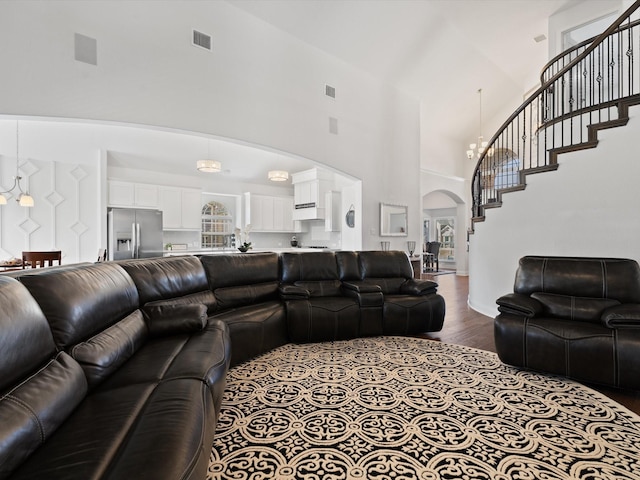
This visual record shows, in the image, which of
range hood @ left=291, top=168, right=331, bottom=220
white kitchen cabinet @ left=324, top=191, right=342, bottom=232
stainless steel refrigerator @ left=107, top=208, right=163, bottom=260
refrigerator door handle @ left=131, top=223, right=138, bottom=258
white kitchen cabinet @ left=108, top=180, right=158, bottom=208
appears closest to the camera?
stainless steel refrigerator @ left=107, top=208, right=163, bottom=260

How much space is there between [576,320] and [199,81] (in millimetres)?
5145

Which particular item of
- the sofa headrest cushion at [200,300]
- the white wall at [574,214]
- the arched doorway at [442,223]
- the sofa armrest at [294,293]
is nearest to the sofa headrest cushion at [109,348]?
the sofa headrest cushion at [200,300]

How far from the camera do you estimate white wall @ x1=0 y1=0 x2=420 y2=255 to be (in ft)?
11.5

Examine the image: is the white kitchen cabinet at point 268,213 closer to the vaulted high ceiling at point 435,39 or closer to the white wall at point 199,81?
the white wall at point 199,81

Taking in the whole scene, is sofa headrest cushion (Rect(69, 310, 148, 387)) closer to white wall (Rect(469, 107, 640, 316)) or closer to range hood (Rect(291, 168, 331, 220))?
white wall (Rect(469, 107, 640, 316))

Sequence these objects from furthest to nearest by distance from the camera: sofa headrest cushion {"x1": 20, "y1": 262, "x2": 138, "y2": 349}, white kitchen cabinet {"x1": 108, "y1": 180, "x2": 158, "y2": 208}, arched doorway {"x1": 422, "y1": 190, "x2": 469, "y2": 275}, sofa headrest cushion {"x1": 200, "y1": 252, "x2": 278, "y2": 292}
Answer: arched doorway {"x1": 422, "y1": 190, "x2": 469, "y2": 275} < white kitchen cabinet {"x1": 108, "y1": 180, "x2": 158, "y2": 208} < sofa headrest cushion {"x1": 200, "y1": 252, "x2": 278, "y2": 292} < sofa headrest cushion {"x1": 20, "y1": 262, "x2": 138, "y2": 349}

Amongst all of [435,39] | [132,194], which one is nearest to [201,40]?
[132,194]

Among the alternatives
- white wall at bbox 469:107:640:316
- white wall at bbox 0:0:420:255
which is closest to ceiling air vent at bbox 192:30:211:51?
white wall at bbox 0:0:420:255

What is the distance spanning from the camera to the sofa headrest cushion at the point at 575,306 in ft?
8.82

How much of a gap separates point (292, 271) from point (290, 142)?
Result: 2.56 meters

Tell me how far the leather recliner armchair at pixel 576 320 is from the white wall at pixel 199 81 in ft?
13.4

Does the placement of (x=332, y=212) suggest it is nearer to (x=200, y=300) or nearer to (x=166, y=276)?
(x=200, y=300)

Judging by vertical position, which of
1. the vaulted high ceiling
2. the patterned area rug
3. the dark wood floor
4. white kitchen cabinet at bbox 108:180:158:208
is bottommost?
the dark wood floor

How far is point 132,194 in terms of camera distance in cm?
713
